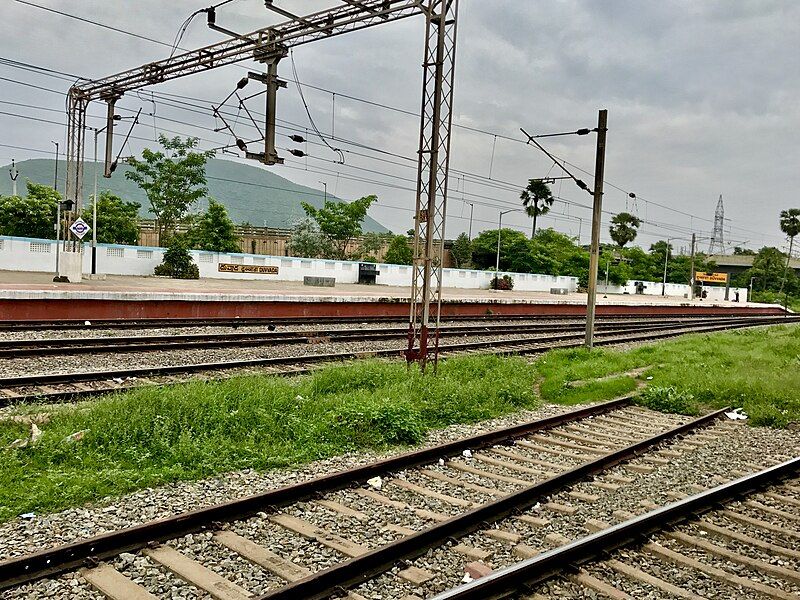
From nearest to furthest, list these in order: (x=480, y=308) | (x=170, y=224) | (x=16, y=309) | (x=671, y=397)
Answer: (x=671, y=397) → (x=16, y=309) → (x=480, y=308) → (x=170, y=224)

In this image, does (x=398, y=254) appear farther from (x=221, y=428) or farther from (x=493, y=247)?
(x=221, y=428)

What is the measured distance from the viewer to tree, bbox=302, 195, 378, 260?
57.5m

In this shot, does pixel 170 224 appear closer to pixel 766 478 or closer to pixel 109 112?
pixel 109 112

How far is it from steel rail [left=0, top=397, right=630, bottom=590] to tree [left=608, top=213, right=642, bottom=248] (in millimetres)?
87494

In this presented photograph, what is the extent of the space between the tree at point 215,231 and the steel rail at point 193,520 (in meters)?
40.8

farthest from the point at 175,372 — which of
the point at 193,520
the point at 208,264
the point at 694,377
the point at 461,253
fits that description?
the point at 461,253

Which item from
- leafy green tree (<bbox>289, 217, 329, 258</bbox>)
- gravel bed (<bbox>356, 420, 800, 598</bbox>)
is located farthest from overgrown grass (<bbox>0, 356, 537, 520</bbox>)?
leafy green tree (<bbox>289, 217, 329, 258</bbox>)

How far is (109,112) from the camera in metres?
24.0

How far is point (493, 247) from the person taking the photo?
64562 mm

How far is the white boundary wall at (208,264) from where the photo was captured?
111ft

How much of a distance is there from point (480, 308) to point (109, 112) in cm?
1751

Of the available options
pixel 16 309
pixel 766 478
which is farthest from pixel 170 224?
pixel 766 478

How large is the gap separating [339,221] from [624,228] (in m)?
47.9

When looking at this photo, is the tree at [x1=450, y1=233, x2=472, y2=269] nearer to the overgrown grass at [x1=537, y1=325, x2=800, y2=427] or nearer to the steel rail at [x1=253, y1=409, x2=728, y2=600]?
the overgrown grass at [x1=537, y1=325, x2=800, y2=427]
